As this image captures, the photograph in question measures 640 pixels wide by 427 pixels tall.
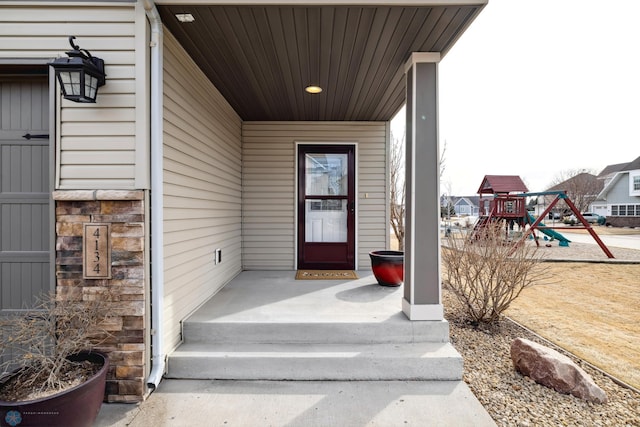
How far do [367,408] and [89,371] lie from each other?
1.86 m

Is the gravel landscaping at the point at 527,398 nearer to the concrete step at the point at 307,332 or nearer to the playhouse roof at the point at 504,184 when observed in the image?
the concrete step at the point at 307,332

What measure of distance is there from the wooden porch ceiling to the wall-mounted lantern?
0.67 metres

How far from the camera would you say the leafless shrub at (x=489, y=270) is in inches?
134

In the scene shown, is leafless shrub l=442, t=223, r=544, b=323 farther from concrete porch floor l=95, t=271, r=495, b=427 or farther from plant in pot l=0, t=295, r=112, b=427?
plant in pot l=0, t=295, r=112, b=427

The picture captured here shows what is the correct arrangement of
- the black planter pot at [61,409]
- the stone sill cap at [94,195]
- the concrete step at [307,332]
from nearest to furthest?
the black planter pot at [61,409], the stone sill cap at [94,195], the concrete step at [307,332]

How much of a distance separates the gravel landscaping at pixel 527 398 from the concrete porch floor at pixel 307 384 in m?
0.16

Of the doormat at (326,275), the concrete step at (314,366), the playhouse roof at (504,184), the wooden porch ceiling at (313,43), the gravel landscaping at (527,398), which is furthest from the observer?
the playhouse roof at (504,184)

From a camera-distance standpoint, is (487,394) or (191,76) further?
(191,76)

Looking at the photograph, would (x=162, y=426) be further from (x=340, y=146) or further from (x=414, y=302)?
(x=340, y=146)

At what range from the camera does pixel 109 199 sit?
216 centimetres

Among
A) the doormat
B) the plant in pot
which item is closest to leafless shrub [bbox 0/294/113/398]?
the plant in pot

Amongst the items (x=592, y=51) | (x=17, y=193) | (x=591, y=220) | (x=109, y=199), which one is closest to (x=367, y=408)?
(x=109, y=199)

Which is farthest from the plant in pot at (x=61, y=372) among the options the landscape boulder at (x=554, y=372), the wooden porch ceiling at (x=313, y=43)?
the landscape boulder at (x=554, y=372)

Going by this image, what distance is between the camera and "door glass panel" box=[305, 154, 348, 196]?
5.08 m
